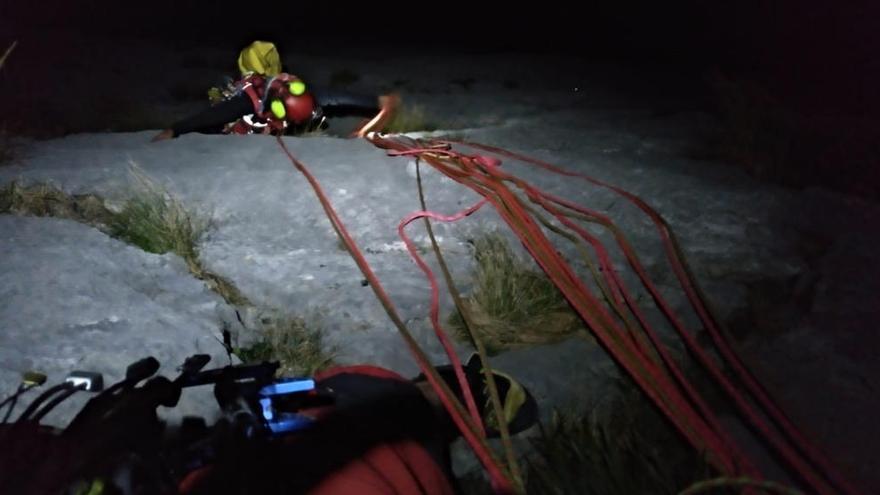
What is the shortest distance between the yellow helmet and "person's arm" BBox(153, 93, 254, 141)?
26 cm

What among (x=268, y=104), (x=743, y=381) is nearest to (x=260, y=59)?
(x=268, y=104)

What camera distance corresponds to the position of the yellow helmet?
4.84m

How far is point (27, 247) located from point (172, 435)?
1742 millimetres

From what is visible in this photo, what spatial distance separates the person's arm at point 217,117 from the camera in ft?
15.0

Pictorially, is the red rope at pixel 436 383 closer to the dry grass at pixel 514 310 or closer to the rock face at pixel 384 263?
the rock face at pixel 384 263

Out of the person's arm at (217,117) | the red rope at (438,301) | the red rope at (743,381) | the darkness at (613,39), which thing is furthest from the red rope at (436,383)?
the darkness at (613,39)

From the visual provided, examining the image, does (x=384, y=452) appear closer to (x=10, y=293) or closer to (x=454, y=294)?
(x=454, y=294)

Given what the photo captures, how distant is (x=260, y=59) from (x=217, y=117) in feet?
1.62

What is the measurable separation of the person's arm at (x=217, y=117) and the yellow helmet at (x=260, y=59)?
0.84ft

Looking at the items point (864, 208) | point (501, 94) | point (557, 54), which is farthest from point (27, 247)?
point (557, 54)

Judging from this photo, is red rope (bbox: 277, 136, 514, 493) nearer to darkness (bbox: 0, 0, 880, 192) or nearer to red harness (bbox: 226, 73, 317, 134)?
red harness (bbox: 226, 73, 317, 134)

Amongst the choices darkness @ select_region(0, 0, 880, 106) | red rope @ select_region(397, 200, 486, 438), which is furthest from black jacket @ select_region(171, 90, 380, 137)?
darkness @ select_region(0, 0, 880, 106)

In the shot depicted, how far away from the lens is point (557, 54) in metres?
8.25

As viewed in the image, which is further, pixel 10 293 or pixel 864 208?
pixel 864 208
